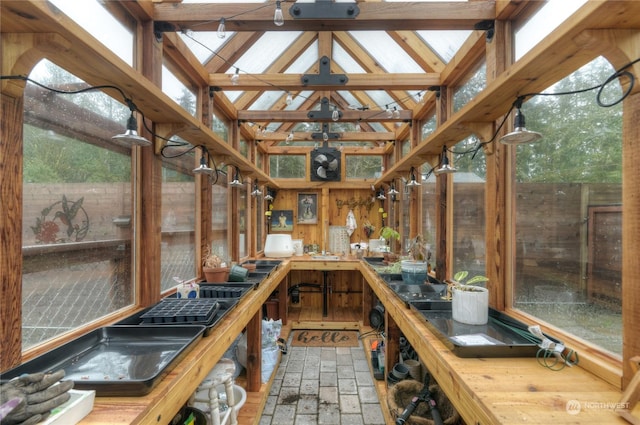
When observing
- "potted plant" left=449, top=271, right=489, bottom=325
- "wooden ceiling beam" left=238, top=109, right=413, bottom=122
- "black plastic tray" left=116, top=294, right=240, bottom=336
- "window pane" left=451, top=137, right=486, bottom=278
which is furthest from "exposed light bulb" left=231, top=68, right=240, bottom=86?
"potted plant" left=449, top=271, right=489, bottom=325

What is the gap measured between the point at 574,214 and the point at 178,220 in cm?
249

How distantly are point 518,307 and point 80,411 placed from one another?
201 centimetres

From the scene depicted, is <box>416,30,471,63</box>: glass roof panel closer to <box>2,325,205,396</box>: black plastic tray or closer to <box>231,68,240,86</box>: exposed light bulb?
<box>231,68,240,86</box>: exposed light bulb

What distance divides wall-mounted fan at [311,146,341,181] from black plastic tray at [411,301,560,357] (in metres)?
3.41

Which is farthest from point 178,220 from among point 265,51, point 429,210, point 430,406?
point 429,210

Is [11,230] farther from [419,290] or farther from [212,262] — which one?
[419,290]

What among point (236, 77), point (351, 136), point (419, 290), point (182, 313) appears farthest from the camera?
point (351, 136)

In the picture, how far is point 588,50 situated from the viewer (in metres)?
1.01

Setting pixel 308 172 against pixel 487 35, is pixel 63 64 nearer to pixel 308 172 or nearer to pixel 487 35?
pixel 487 35

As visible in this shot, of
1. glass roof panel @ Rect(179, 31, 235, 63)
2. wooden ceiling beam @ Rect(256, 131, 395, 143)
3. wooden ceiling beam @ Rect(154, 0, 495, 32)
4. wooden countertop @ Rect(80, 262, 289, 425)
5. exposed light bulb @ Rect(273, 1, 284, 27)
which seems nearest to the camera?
wooden countertop @ Rect(80, 262, 289, 425)

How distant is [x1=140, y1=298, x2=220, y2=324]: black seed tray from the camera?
151 cm

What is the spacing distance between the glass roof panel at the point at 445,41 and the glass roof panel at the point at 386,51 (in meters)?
0.32

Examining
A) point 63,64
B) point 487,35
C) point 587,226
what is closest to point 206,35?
point 63,64

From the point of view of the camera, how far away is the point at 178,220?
2385 millimetres
